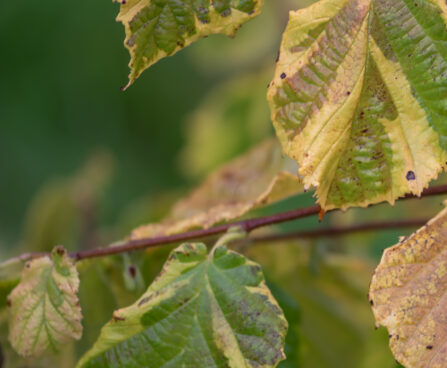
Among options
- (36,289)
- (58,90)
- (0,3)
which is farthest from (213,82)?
(36,289)

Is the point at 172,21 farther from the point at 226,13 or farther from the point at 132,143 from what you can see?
the point at 132,143

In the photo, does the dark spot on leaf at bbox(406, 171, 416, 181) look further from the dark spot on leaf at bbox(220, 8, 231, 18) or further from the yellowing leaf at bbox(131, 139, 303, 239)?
the yellowing leaf at bbox(131, 139, 303, 239)

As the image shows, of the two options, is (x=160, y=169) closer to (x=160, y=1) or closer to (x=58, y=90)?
(x=58, y=90)

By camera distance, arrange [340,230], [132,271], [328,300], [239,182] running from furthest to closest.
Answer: [328,300]
[239,182]
[340,230]
[132,271]

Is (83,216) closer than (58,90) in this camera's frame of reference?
Yes

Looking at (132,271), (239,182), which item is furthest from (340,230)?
(132,271)

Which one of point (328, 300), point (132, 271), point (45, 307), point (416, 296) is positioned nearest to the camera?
point (416, 296)
